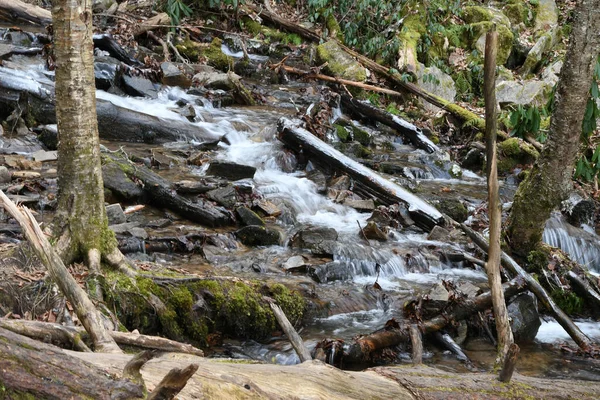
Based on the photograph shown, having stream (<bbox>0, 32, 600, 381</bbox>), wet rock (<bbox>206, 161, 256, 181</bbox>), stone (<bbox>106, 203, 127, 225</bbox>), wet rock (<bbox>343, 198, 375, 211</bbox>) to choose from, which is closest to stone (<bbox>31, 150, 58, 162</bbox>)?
stream (<bbox>0, 32, 600, 381</bbox>)

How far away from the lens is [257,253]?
673cm

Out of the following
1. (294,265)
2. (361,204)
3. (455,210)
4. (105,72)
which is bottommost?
(294,265)

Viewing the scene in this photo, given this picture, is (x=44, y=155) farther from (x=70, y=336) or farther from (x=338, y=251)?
(x=70, y=336)

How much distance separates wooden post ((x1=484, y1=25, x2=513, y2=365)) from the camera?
120 inches

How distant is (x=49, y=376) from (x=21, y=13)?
13932 millimetres

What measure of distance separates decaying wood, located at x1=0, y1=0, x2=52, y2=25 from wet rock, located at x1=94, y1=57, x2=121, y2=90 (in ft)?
9.12

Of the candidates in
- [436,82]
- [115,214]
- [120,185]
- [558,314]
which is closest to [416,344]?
[558,314]

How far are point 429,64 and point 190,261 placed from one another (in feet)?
41.5

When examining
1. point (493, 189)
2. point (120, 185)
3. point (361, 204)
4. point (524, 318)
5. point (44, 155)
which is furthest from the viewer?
point (361, 204)

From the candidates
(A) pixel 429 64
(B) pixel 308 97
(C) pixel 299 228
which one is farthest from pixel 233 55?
(C) pixel 299 228

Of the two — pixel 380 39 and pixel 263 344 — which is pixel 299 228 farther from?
pixel 380 39

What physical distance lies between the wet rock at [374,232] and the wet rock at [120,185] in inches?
112

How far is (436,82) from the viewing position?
1535 centimetres

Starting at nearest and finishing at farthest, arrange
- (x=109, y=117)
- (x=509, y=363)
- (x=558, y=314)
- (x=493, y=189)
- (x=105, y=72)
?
(x=509, y=363)
(x=493, y=189)
(x=558, y=314)
(x=109, y=117)
(x=105, y=72)
